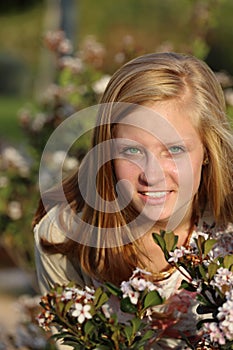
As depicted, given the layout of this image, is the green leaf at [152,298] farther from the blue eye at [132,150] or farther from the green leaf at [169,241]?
the blue eye at [132,150]

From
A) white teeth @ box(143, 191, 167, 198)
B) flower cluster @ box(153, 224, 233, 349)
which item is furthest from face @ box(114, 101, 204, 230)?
flower cluster @ box(153, 224, 233, 349)

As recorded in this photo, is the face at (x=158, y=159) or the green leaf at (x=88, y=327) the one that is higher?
the face at (x=158, y=159)

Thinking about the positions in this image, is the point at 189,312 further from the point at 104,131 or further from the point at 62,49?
the point at 62,49

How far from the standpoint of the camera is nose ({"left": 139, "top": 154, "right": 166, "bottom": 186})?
2.31 meters

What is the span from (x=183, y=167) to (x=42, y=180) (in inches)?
51.7

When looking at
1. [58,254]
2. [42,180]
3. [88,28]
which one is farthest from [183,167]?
[88,28]

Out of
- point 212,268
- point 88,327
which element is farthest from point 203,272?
point 88,327

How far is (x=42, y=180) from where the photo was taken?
142 inches

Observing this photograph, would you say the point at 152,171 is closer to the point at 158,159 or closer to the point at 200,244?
the point at 158,159

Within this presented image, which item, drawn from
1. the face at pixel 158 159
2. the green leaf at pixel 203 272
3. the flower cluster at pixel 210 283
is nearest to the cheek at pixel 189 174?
the face at pixel 158 159

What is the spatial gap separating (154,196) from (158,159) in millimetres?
109

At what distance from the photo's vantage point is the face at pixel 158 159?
2.32 meters

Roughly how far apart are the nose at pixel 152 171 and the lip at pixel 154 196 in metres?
0.04

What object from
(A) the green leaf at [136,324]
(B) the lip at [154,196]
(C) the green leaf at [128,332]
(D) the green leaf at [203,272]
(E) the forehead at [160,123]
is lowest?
(C) the green leaf at [128,332]
